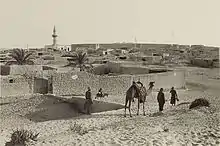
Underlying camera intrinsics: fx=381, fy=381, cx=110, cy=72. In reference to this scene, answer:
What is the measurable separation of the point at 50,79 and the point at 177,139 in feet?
35.3

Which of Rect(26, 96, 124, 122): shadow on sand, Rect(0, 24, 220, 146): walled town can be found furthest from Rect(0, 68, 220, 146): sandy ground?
Rect(26, 96, 124, 122): shadow on sand

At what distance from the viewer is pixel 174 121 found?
10.6 meters

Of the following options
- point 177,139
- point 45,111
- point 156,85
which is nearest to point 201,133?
point 177,139

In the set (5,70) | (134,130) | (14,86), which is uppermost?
(5,70)

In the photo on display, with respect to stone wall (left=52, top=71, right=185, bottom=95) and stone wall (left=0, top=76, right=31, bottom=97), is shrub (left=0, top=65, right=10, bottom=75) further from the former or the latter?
stone wall (left=52, top=71, right=185, bottom=95)

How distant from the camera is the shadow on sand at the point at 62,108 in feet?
50.9

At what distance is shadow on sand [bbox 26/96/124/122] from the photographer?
15.5 m

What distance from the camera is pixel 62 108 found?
1638cm

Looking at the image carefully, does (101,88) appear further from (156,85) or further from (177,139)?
(177,139)

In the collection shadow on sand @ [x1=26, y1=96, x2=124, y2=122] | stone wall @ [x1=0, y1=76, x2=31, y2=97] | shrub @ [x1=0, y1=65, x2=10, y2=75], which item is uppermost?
shrub @ [x1=0, y1=65, x2=10, y2=75]

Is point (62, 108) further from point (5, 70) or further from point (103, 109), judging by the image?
point (5, 70)

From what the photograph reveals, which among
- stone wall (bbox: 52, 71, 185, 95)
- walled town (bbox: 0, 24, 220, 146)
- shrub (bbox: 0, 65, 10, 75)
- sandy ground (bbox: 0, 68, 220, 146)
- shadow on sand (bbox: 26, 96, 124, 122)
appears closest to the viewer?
sandy ground (bbox: 0, 68, 220, 146)

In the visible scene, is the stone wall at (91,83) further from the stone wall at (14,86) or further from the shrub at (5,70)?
the shrub at (5,70)

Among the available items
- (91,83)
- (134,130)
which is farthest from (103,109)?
(134,130)
